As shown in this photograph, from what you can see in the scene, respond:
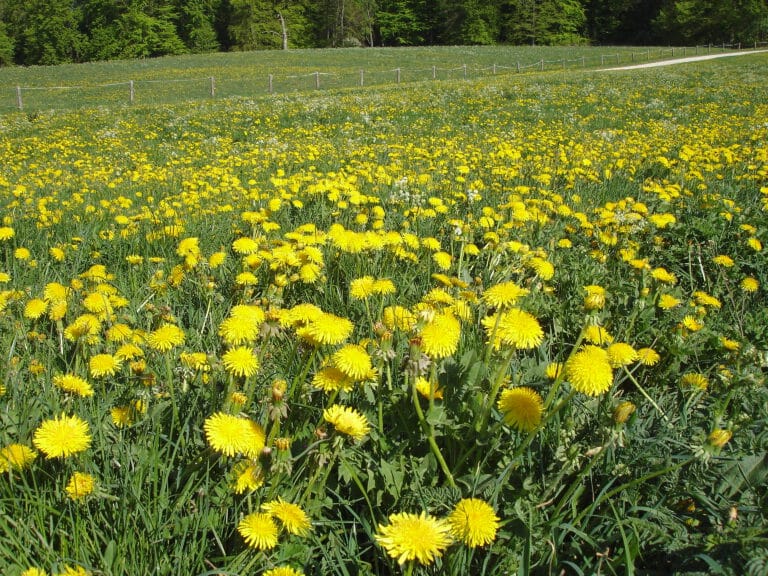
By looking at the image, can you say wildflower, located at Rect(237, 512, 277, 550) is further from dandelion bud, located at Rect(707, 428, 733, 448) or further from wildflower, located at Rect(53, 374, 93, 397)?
dandelion bud, located at Rect(707, 428, 733, 448)

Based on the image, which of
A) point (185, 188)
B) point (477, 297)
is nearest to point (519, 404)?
point (477, 297)

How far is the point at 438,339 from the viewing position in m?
1.34

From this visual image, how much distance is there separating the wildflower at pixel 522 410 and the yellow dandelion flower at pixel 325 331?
0.45 m

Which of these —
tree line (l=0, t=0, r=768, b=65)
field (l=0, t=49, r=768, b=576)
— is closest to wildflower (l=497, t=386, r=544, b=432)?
field (l=0, t=49, r=768, b=576)

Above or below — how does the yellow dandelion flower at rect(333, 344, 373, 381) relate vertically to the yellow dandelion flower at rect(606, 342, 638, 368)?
above

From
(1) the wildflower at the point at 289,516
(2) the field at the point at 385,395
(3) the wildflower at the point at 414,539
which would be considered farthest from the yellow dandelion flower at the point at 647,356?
(1) the wildflower at the point at 289,516

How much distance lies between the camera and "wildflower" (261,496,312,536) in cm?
115

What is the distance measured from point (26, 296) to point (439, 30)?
8241 centimetres

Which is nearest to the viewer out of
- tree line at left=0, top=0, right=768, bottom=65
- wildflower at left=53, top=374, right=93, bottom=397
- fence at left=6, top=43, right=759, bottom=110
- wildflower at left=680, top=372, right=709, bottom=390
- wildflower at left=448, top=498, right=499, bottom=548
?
wildflower at left=448, top=498, right=499, bottom=548

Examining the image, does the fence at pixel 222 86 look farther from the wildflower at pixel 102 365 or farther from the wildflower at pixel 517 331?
the wildflower at pixel 517 331

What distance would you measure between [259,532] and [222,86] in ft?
101

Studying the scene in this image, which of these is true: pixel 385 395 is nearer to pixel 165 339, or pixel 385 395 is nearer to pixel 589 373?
pixel 589 373

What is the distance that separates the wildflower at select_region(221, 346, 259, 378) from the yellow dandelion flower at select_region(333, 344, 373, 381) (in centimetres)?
23

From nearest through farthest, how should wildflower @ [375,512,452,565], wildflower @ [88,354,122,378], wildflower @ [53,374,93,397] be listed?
wildflower @ [375,512,452,565] < wildflower @ [53,374,93,397] < wildflower @ [88,354,122,378]
